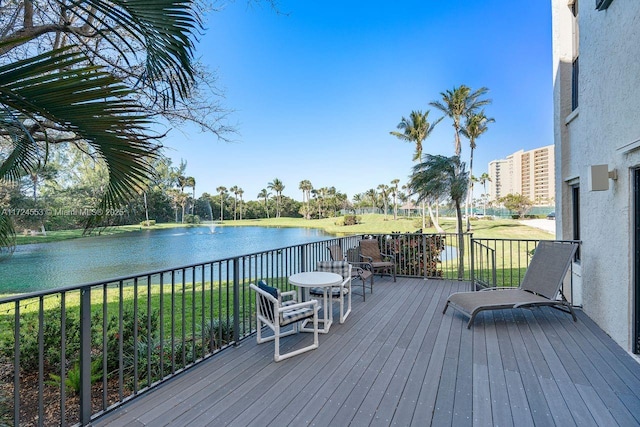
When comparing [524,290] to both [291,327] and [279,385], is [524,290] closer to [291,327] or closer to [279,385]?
[291,327]

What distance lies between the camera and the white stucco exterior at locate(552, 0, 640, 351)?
298 centimetres

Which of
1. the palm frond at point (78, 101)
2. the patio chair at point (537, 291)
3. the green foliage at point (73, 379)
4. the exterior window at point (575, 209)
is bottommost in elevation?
the green foliage at point (73, 379)

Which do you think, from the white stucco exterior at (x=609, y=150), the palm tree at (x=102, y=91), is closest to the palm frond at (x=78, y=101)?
the palm tree at (x=102, y=91)

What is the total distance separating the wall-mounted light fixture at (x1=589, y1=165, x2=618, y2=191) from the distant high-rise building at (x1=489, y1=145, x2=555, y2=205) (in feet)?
214

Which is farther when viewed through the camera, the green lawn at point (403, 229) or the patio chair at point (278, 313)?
the green lawn at point (403, 229)

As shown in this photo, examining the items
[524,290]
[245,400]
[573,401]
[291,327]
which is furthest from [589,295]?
[245,400]

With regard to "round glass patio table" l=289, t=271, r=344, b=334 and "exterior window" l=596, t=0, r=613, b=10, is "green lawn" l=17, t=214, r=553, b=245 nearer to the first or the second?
"round glass patio table" l=289, t=271, r=344, b=334

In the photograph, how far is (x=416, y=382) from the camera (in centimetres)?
249

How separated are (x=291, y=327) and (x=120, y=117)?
118 inches

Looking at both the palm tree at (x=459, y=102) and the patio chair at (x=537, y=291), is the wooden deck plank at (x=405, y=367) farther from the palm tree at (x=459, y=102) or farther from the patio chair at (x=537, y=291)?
the palm tree at (x=459, y=102)

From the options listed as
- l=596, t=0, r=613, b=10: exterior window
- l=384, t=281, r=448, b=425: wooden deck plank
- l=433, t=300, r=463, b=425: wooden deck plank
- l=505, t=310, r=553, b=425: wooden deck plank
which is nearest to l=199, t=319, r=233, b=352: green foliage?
l=384, t=281, r=448, b=425: wooden deck plank

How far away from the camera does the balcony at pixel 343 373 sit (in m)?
2.04

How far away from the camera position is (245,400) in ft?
7.43

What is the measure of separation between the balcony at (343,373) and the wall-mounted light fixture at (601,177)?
168 cm
